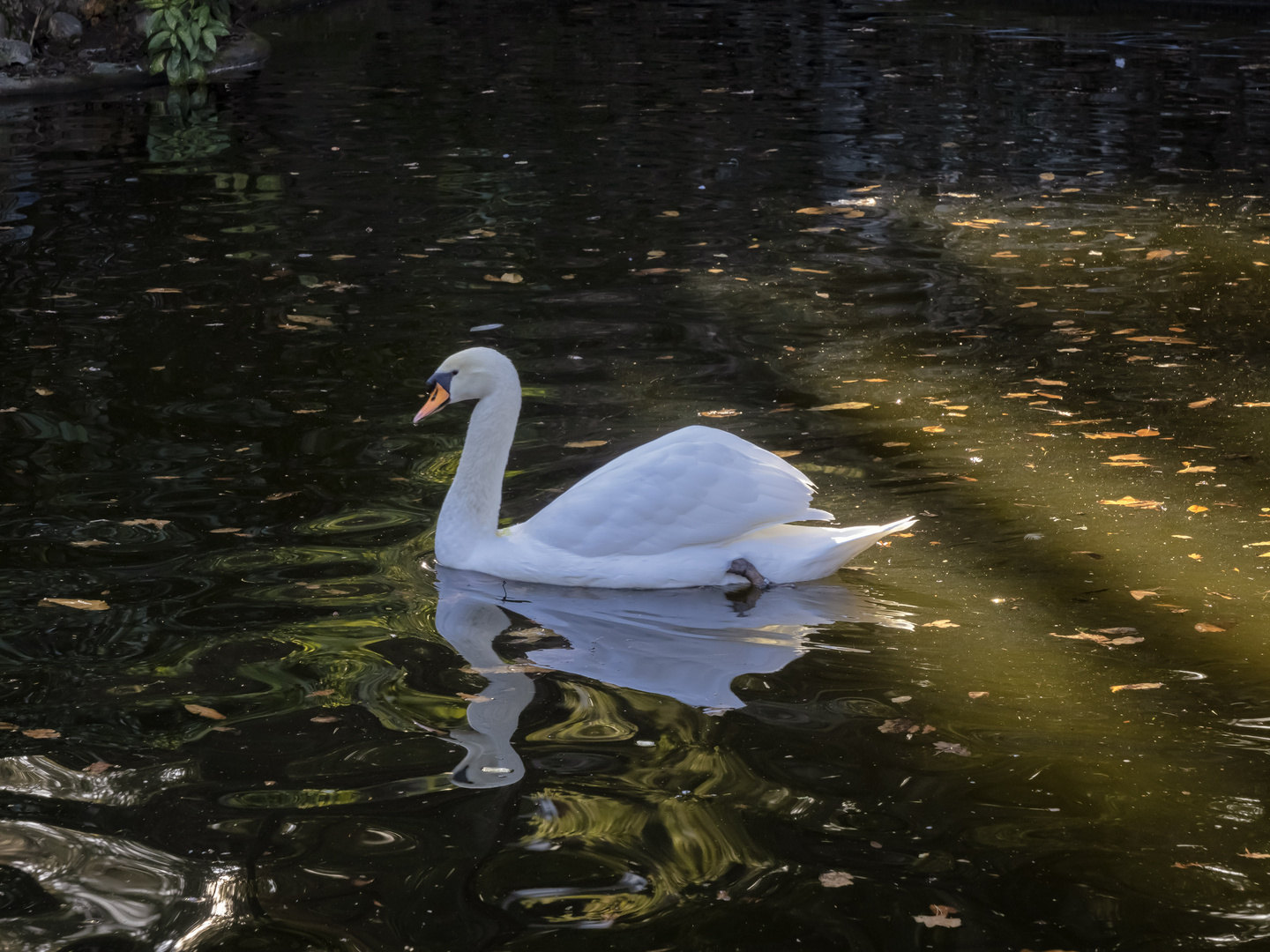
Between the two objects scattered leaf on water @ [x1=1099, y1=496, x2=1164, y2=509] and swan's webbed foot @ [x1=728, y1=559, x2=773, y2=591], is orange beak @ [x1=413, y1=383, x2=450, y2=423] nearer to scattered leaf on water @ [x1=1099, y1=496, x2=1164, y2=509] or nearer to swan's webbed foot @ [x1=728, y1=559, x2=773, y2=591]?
swan's webbed foot @ [x1=728, y1=559, x2=773, y2=591]

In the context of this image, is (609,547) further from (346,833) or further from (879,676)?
(346,833)

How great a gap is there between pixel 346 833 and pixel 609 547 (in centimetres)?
191

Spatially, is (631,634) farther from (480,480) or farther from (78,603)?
(78,603)

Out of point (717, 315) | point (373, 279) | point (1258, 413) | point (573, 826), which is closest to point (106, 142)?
point (373, 279)

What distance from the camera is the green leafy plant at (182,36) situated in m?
18.4

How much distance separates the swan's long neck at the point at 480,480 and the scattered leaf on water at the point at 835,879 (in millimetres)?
2436

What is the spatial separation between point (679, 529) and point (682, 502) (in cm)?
11

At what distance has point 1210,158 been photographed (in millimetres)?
14297

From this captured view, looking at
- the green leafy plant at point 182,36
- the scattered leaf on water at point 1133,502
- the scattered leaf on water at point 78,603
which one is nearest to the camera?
the scattered leaf on water at point 78,603

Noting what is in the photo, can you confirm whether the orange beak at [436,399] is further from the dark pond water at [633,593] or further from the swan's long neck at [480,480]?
the dark pond water at [633,593]

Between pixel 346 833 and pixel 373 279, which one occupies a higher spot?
pixel 373 279

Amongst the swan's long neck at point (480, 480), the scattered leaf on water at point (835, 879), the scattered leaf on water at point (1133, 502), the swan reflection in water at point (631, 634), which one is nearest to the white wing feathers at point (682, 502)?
the swan reflection in water at point (631, 634)

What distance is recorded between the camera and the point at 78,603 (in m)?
5.48

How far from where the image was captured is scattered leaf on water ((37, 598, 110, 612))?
5.45 meters
